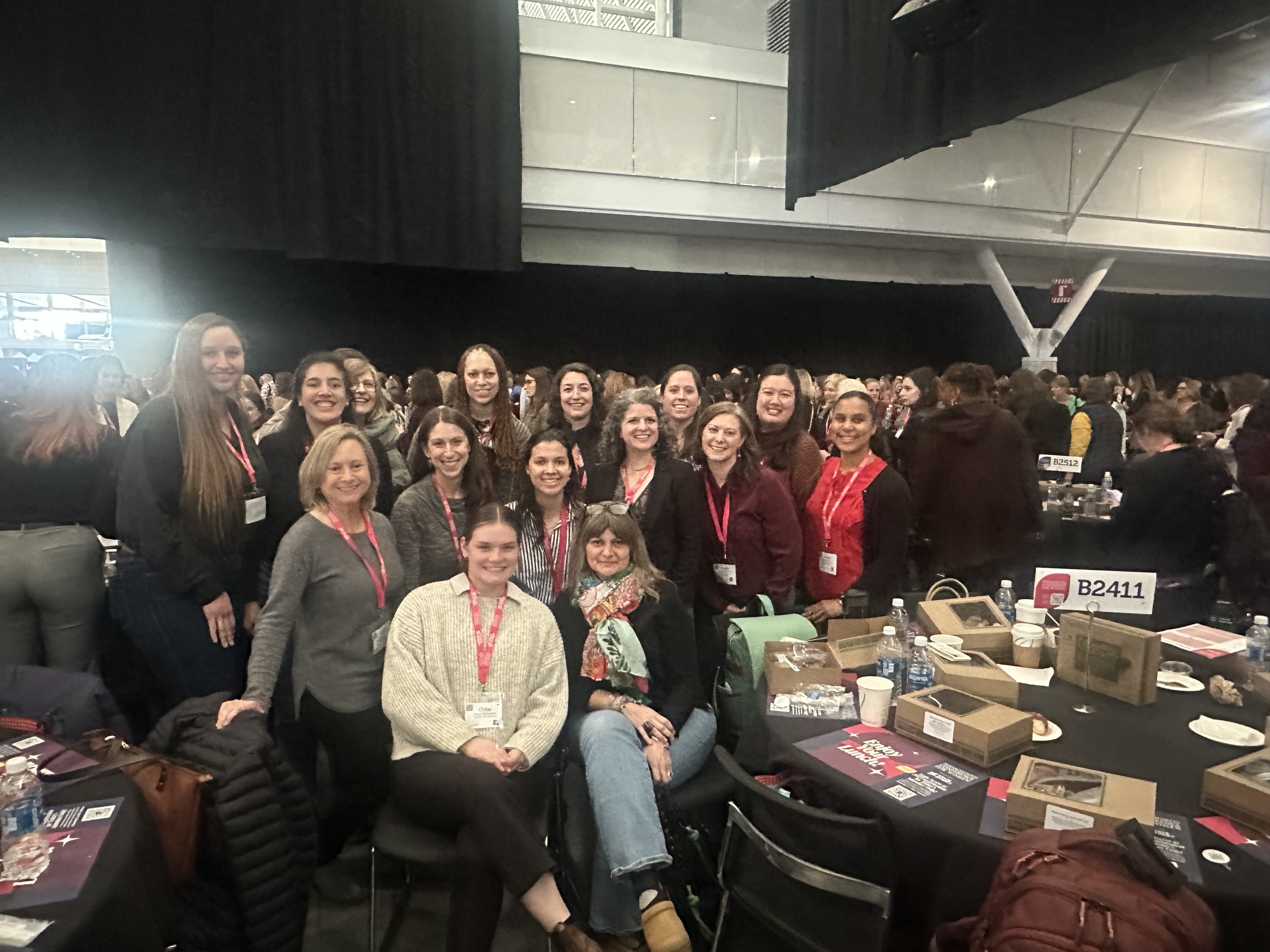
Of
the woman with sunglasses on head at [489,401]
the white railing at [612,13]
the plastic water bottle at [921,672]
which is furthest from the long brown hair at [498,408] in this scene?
the white railing at [612,13]

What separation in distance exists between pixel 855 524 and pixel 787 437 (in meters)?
0.57

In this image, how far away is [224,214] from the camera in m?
6.04

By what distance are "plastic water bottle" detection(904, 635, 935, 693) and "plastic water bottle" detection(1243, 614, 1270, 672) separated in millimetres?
886

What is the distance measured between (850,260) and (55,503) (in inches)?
354

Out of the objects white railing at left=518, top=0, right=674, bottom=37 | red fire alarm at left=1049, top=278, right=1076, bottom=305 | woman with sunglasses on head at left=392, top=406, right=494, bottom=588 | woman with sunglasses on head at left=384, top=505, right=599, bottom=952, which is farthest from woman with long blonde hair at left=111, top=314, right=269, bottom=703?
red fire alarm at left=1049, top=278, right=1076, bottom=305

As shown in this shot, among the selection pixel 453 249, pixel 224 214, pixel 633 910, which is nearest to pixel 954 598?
pixel 633 910

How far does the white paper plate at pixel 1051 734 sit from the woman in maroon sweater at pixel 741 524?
1.13 meters

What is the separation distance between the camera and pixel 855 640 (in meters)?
2.30

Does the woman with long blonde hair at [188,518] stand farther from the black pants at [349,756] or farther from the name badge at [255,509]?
the black pants at [349,756]

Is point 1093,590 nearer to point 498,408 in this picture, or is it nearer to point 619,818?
point 619,818

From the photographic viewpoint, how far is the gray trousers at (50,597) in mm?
2479

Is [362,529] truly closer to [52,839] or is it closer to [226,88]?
[52,839]

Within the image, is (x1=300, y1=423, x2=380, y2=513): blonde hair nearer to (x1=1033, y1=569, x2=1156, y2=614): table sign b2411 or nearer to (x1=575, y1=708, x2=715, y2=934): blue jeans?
(x1=575, y1=708, x2=715, y2=934): blue jeans

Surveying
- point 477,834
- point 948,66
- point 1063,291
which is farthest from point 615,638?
point 1063,291
